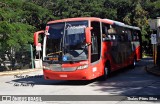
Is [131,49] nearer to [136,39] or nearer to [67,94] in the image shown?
[136,39]

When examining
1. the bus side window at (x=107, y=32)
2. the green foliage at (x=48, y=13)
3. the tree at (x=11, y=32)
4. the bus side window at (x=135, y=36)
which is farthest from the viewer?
the green foliage at (x=48, y=13)

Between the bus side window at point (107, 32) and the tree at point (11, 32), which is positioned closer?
the bus side window at point (107, 32)

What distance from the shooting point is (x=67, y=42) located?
1684 centimetres

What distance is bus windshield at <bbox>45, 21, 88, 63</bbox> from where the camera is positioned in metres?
16.6

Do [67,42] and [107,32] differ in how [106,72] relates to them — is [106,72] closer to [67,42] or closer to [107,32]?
[107,32]

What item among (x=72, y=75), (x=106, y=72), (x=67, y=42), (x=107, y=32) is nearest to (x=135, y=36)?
(x=107, y=32)

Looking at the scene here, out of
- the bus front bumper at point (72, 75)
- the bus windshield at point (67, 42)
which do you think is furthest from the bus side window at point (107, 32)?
the bus front bumper at point (72, 75)

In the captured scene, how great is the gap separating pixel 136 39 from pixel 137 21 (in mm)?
23543

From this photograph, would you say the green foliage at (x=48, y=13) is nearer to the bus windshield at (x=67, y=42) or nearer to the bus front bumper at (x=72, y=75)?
the bus windshield at (x=67, y=42)

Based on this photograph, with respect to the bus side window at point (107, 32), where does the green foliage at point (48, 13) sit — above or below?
above

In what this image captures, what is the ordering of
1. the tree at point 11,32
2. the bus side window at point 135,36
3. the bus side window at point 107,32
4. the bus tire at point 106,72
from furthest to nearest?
the bus side window at point 135,36 → the tree at point 11,32 → the bus tire at point 106,72 → the bus side window at point 107,32

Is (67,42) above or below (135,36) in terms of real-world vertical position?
below

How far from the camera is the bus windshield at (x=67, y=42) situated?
16578mm

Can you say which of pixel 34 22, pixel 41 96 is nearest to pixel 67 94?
pixel 41 96
